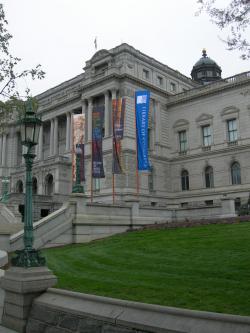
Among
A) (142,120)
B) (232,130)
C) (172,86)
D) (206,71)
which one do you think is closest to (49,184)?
(172,86)

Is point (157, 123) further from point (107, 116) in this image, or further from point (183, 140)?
point (107, 116)

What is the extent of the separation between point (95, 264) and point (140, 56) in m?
42.8

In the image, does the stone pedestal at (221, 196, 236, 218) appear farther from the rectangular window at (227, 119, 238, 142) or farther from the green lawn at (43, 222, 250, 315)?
the rectangular window at (227, 119, 238, 142)

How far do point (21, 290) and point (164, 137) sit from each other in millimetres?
46854

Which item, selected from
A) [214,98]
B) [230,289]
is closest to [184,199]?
[214,98]

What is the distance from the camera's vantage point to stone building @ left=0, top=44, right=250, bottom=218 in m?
46.4

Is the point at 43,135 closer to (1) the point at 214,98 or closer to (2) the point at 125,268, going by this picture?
(1) the point at 214,98

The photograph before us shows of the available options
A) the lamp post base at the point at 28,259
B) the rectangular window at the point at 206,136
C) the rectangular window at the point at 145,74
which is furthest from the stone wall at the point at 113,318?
the rectangular window at the point at 145,74

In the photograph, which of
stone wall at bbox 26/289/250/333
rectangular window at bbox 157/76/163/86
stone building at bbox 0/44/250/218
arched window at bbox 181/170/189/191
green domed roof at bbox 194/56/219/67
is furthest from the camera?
green domed roof at bbox 194/56/219/67

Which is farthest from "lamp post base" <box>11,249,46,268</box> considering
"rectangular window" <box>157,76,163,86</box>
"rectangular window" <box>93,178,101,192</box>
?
"rectangular window" <box>157,76,163,86</box>

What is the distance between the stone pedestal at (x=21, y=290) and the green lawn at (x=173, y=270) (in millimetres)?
1218

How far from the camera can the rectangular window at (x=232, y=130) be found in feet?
155

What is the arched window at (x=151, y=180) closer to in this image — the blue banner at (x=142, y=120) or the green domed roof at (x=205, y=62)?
the blue banner at (x=142, y=120)

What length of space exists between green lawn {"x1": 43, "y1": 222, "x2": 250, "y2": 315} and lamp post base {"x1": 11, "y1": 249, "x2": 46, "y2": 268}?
4.28 feet
